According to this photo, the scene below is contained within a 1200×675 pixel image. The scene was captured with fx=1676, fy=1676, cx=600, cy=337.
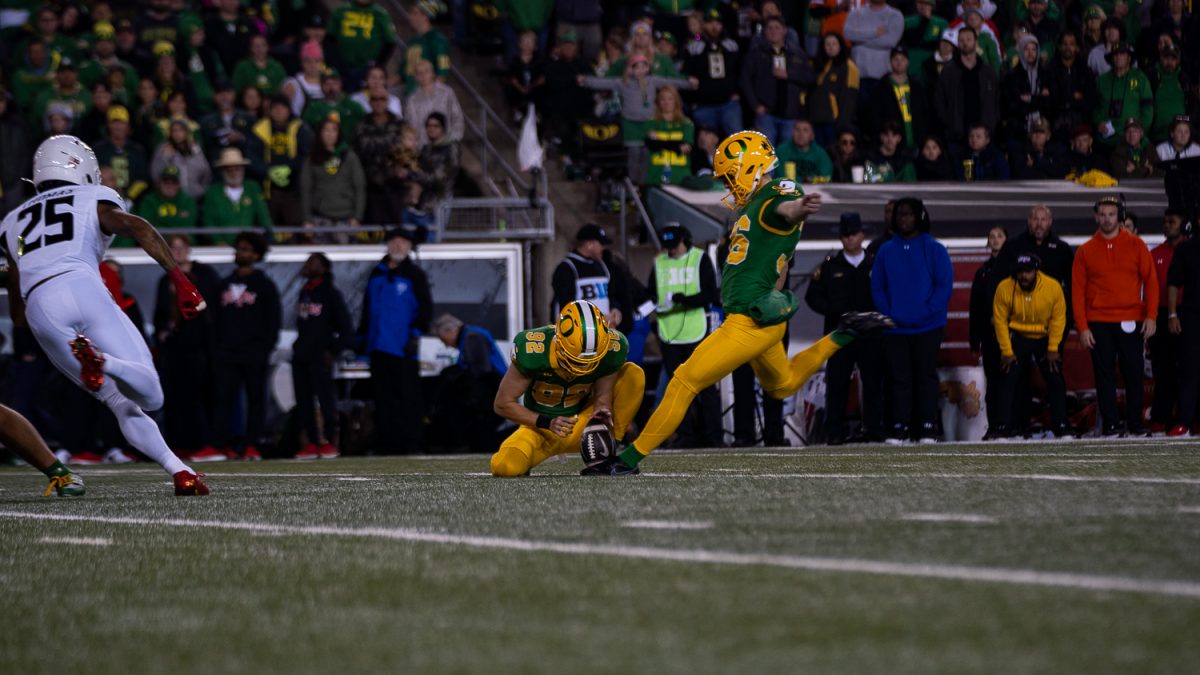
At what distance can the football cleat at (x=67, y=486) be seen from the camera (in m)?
7.71

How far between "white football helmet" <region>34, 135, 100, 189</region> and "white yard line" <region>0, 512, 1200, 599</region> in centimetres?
281

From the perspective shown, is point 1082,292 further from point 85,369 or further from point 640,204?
point 85,369

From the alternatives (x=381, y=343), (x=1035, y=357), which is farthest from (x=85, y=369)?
(x=1035, y=357)

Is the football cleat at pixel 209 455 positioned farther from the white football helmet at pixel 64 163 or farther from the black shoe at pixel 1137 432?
the black shoe at pixel 1137 432

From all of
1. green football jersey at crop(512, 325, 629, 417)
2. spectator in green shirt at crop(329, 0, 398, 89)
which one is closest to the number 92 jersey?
green football jersey at crop(512, 325, 629, 417)

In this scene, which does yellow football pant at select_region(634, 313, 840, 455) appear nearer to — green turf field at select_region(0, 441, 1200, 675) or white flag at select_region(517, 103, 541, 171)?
green turf field at select_region(0, 441, 1200, 675)

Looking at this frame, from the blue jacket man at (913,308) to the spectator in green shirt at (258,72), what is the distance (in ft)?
22.2

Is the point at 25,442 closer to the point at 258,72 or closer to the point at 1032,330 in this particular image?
the point at 1032,330

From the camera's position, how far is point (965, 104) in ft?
53.9

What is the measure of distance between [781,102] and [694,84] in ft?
2.84

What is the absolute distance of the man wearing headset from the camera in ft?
42.0

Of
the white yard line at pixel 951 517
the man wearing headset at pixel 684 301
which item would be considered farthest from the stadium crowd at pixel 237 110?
the white yard line at pixel 951 517

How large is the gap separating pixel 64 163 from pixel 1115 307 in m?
7.74

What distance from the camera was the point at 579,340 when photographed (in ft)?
25.2
